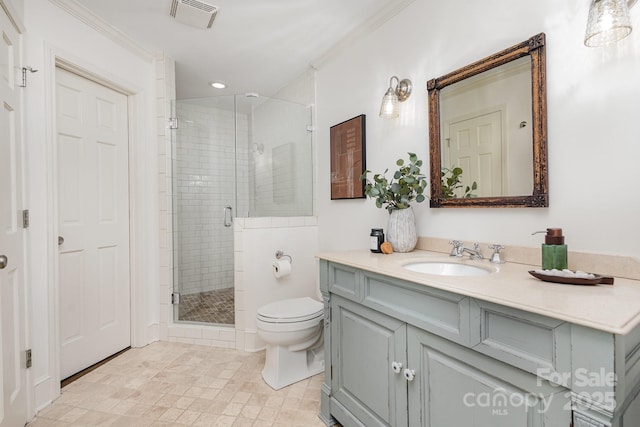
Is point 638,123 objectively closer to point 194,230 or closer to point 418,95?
point 418,95

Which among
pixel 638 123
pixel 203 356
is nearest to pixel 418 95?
pixel 638 123

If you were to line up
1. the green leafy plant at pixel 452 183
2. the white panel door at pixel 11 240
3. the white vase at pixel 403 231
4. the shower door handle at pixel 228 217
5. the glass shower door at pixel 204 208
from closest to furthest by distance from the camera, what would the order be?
the white panel door at pixel 11 240 → the green leafy plant at pixel 452 183 → the white vase at pixel 403 231 → the glass shower door at pixel 204 208 → the shower door handle at pixel 228 217

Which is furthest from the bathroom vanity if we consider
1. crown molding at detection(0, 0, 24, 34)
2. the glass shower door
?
crown molding at detection(0, 0, 24, 34)

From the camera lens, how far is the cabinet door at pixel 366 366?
3.92 feet

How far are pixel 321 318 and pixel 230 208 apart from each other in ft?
4.87

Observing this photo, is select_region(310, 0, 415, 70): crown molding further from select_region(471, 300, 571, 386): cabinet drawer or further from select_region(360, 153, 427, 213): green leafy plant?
select_region(471, 300, 571, 386): cabinet drawer

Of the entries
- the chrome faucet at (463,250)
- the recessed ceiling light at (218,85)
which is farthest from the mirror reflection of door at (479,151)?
the recessed ceiling light at (218,85)

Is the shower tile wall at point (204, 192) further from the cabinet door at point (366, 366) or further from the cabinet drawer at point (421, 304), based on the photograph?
the cabinet drawer at point (421, 304)

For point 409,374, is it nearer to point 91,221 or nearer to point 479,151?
point 479,151

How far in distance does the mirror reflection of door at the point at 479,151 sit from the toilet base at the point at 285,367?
1.41m

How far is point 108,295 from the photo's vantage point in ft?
7.65

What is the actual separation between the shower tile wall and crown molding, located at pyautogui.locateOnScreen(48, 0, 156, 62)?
449mm

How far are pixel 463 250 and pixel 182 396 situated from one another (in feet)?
5.90

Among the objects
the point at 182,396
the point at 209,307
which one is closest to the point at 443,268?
the point at 182,396
